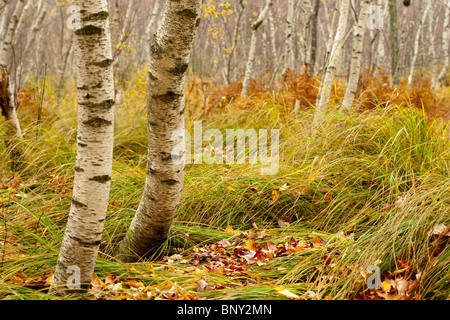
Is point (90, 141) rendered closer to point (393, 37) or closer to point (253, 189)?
point (253, 189)

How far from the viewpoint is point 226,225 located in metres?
3.11

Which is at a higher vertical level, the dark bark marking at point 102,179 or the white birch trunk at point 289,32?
the white birch trunk at point 289,32

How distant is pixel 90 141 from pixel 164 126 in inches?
18.0

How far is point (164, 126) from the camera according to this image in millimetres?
2109

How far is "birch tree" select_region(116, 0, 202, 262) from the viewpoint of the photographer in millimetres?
1916

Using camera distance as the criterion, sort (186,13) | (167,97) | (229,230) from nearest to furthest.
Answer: (186,13) → (167,97) → (229,230)

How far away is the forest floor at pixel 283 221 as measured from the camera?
195 cm

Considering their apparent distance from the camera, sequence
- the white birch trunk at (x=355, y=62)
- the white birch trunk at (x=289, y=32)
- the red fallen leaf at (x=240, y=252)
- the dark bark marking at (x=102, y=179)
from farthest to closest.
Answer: the white birch trunk at (x=289, y=32) < the white birch trunk at (x=355, y=62) < the red fallen leaf at (x=240, y=252) < the dark bark marking at (x=102, y=179)

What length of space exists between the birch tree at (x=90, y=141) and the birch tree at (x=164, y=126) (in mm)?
→ 296

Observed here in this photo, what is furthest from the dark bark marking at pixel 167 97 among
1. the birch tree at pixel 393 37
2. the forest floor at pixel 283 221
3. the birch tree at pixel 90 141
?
the birch tree at pixel 393 37

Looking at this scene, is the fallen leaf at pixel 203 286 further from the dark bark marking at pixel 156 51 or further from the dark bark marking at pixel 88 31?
the dark bark marking at pixel 88 31

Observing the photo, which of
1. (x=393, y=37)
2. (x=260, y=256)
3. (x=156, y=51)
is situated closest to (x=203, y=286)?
(x=260, y=256)
